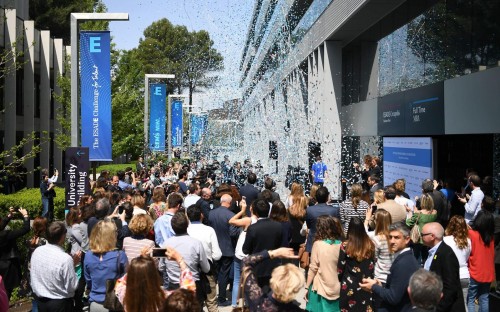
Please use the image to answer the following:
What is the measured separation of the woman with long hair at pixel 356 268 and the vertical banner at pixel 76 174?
22.3 ft

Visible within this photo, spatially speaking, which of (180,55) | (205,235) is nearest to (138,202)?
(205,235)

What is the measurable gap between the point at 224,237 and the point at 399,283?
4.25 m

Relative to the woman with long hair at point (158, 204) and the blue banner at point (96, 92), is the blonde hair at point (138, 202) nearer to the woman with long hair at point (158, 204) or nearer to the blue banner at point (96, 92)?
the woman with long hair at point (158, 204)

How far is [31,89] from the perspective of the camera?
34406 millimetres

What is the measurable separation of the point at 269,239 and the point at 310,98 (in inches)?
1124

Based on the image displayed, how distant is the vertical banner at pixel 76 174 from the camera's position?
12.0 metres

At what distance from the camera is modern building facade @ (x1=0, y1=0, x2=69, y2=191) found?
30364 millimetres

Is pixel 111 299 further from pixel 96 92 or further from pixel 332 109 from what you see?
pixel 332 109

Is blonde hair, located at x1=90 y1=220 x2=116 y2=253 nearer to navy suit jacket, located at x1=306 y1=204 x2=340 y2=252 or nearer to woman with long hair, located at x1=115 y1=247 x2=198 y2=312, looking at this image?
Result: woman with long hair, located at x1=115 y1=247 x2=198 y2=312

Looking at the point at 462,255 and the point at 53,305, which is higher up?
the point at 462,255

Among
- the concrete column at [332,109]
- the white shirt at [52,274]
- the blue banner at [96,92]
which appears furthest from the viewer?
the concrete column at [332,109]

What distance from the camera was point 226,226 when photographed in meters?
9.29

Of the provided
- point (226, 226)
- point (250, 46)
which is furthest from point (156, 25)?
point (226, 226)

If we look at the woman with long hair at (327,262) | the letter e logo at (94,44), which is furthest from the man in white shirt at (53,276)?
the letter e logo at (94,44)
